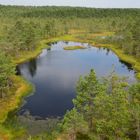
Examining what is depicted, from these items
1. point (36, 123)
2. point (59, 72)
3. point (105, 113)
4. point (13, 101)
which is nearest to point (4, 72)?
point (13, 101)

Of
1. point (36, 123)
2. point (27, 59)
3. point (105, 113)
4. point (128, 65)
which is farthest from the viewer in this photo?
point (27, 59)

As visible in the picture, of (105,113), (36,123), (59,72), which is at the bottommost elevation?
(36,123)

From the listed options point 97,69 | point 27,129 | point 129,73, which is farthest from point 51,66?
point 27,129

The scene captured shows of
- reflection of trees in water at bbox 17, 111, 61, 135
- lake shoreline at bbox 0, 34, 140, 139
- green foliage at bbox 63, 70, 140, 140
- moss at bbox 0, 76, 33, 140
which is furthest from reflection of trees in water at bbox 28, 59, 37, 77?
green foliage at bbox 63, 70, 140, 140

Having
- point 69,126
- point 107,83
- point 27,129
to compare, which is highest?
point 107,83

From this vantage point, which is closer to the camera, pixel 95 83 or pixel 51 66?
pixel 95 83

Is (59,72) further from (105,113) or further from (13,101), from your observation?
(105,113)

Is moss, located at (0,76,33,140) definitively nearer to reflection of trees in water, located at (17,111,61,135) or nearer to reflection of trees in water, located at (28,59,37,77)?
reflection of trees in water, located at (17,111,61,135)

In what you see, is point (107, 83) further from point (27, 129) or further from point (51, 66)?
point (51, 66)
